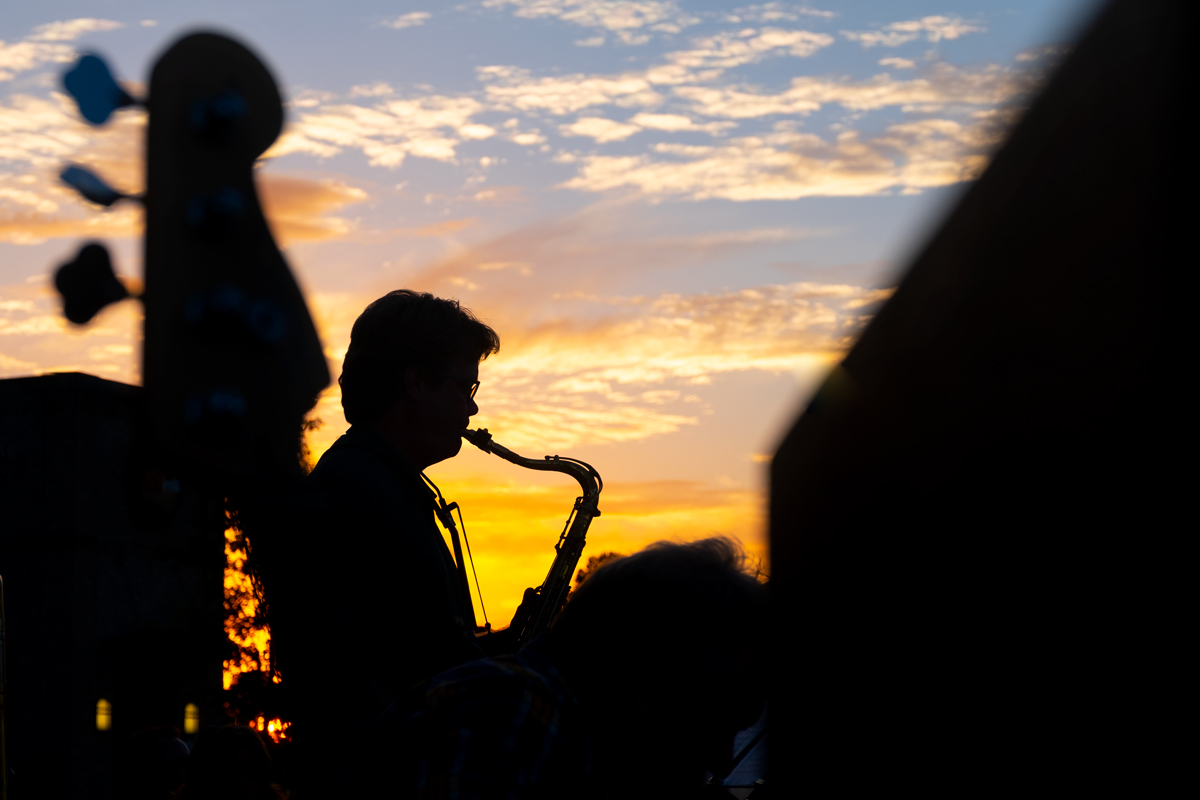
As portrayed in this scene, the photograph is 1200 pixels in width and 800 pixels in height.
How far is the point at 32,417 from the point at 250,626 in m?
8.28

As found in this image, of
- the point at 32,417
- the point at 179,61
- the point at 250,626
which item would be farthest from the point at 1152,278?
the point at 250,626

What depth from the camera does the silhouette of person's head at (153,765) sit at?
7133 millimetres

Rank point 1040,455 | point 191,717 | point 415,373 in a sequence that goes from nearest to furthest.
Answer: point 1040,455 → point 415,373 → point 191,717

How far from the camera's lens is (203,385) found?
1.98 m

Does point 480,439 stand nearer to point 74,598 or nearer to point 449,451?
point 449,451

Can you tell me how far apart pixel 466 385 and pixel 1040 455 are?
222cm

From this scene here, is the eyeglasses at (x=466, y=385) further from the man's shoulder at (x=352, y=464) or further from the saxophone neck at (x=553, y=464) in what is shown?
the saxophone neck at (x=553, y=464)

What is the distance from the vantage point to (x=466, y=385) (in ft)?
11.2

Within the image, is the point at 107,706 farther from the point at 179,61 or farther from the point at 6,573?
the point at 179,61

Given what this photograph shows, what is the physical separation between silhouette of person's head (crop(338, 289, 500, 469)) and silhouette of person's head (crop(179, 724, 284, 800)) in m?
2.89

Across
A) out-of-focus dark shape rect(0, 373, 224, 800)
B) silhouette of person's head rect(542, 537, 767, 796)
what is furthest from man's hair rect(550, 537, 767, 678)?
out-of-focus dark shape rect(0, 373, 224, 800)

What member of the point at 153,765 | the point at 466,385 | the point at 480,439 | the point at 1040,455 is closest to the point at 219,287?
the point at 1040,455

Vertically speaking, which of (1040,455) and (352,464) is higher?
(1040,455)

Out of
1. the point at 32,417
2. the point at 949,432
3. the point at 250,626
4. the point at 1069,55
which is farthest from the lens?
the point at 250,626
